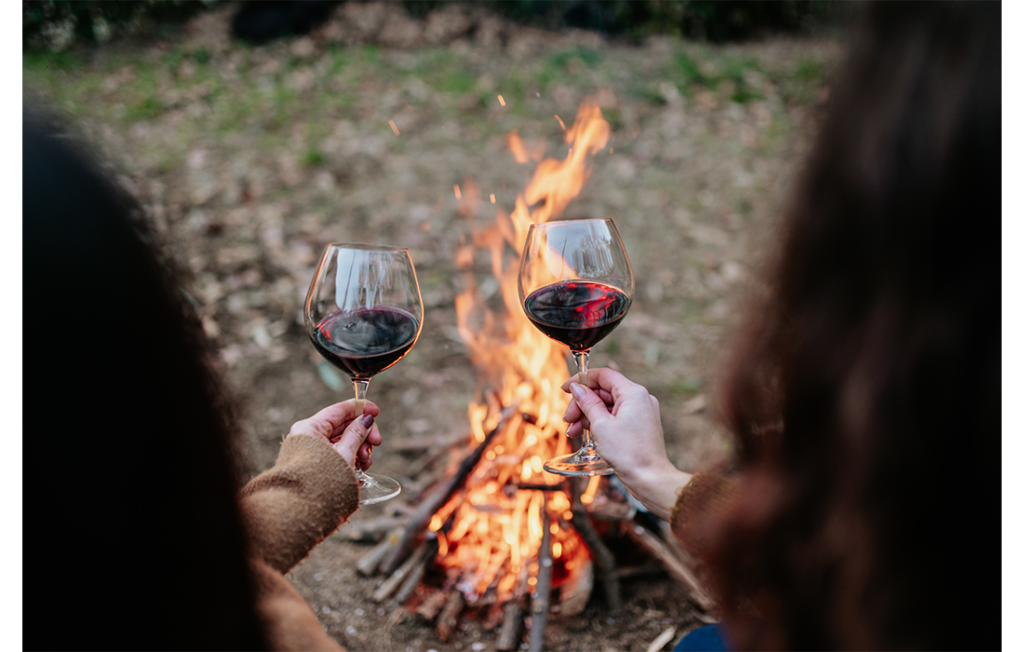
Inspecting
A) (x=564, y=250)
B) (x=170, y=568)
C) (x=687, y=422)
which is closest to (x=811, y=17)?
(x=687, y=422)

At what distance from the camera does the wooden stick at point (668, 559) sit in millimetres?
2504

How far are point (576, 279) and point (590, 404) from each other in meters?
0.35

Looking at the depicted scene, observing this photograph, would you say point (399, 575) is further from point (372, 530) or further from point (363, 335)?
point (363, 335)

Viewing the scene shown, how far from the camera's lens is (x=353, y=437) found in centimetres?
165

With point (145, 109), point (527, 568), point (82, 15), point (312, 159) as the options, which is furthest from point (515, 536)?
point (82, 15)

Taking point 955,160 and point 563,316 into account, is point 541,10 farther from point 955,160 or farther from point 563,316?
point 955,160

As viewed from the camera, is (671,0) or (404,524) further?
(671,0)

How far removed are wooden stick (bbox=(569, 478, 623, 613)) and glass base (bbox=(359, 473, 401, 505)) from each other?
101 cm

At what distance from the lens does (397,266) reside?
1.70 meters

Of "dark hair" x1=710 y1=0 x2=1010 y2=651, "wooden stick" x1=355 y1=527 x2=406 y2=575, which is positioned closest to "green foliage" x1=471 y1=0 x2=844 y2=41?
"wooden stick" x1=355 y1=527 x2=406 y2=575

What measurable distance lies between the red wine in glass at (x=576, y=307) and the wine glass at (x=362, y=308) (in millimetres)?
369

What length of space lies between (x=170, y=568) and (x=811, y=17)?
403 inches

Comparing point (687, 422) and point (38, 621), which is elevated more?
point (38, 621)

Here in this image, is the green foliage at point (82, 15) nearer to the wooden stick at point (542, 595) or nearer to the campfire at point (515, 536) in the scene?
the campfire at point (515, 536)
